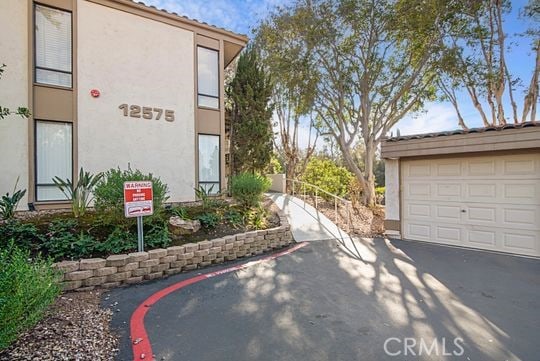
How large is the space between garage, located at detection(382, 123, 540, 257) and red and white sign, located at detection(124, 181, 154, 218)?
21.6ft

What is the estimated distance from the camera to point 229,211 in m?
7.56

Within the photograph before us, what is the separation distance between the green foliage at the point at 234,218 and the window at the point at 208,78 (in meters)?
4.65

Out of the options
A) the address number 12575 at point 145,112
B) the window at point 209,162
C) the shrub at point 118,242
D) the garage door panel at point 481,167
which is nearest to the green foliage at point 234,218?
the shrub at point 118,242

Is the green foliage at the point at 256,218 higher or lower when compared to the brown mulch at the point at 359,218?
higher

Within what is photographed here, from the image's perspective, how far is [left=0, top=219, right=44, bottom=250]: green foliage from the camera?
188 inches

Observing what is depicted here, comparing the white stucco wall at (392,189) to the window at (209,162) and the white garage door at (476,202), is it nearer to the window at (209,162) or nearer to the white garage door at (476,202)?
the white garage door at (476,202)

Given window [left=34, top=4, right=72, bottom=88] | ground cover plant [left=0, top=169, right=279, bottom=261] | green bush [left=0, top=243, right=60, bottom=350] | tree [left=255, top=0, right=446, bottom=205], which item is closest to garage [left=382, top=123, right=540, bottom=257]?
tree [left=255, top=0, right=446, bottom=205]

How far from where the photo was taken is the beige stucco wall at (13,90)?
277 inches

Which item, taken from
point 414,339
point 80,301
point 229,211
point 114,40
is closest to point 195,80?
point 114,40

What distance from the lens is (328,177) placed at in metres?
15.5

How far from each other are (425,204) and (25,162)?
1067 centimetres

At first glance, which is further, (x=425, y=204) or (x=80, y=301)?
(x=425, y=204)

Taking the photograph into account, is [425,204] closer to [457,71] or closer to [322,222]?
[322,222]

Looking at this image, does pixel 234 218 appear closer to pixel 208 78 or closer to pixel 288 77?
pixel 208 78
